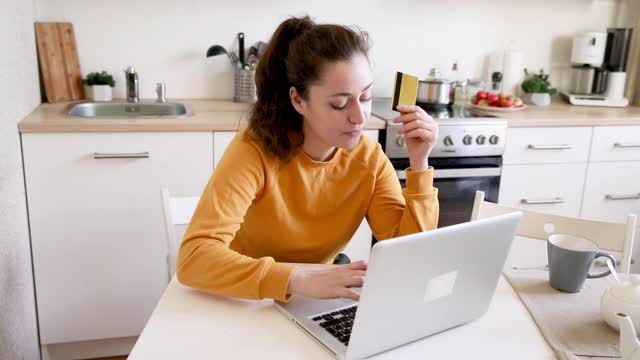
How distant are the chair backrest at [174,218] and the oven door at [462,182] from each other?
123 cm

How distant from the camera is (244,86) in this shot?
2.84 metres

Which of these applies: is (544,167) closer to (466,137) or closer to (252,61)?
(466,137)

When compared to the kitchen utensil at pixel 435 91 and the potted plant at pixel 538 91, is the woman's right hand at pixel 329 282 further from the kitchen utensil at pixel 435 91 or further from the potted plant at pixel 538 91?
the potted plant at pixel 538 91

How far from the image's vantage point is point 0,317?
194cm

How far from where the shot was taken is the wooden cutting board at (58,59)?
2623mm

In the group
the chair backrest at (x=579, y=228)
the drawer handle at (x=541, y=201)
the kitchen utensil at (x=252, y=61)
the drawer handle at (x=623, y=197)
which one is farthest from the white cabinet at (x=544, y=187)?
the kitchen utensil at (x=252, y=61)

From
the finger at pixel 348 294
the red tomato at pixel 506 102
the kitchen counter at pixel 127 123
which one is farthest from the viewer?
the red tomato at pixel 506 102

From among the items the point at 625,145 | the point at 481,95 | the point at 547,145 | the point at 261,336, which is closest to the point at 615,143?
the point at 625,145

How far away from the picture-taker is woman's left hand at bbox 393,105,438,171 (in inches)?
53.2

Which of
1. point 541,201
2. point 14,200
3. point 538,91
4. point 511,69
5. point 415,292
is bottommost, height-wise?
point 541,201

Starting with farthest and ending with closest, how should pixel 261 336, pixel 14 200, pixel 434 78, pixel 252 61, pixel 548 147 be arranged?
1. pixel 434 78
2. pixel 252 61
3. pixel 548 147
4. pixel 14 200
5. pixel 261 336

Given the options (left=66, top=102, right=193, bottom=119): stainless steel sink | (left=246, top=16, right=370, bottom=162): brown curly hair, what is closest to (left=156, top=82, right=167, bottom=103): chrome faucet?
(left=66, top=102, right=193, bottom=119): stainless steel sink

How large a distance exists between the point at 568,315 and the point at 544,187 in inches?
68.3

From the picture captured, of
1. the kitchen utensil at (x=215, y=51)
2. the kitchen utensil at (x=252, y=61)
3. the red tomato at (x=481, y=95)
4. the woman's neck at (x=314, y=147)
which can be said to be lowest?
the red tomato at (x=481, y=95)
